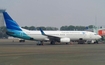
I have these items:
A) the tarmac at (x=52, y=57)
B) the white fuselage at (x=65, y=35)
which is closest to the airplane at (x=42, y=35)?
the white fuselage at (x=65, y=35)

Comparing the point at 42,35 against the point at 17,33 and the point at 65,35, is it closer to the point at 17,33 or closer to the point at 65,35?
the point at 65,35

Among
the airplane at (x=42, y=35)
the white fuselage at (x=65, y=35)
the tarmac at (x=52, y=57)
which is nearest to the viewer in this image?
the tarmac at (x=52, y=57)

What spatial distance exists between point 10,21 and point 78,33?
1820 centimetres

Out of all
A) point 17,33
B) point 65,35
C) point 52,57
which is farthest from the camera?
point 65,35

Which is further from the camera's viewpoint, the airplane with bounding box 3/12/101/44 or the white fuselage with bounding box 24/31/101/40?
the white fuselage with bounding box 24/31/101/40

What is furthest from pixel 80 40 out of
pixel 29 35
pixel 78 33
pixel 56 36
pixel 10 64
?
pixel 10 64

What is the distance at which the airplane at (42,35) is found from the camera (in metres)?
57.2

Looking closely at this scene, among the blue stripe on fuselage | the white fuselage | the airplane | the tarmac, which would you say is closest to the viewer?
the tarmac

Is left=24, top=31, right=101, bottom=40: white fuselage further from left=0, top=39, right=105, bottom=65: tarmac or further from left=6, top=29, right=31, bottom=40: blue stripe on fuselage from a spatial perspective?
left=0, top=39, right=105, bottom=65: tarmac

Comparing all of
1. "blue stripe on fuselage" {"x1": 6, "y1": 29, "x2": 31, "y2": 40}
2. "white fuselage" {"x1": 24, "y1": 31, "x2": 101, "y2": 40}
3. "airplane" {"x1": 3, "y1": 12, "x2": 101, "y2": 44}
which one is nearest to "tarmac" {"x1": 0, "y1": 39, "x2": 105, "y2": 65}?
"blue stripe on fuselage" {"x1": 6, "y1": 29, "x2": 31, "y2": 40}

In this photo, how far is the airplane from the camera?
57.2m

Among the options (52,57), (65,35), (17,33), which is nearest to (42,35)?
(65,35)

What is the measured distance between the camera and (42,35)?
59.1 m

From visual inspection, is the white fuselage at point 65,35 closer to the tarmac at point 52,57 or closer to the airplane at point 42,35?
the airplane at point 42,35
